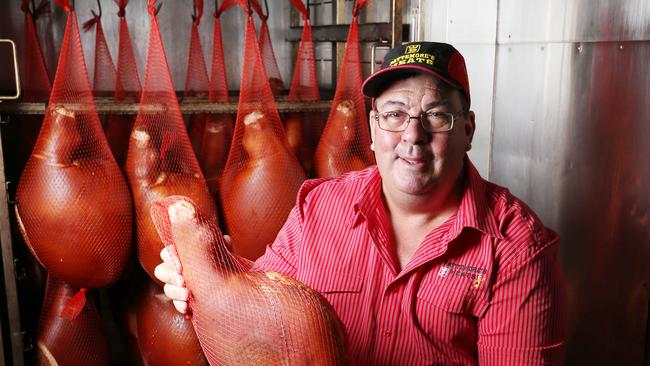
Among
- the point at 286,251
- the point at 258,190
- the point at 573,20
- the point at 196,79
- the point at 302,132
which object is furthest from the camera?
the point at 196,79

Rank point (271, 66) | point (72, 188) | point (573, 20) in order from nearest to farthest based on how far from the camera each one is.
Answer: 1. point (573, 20)
2. point (72, 188)
3. point (271, 66)

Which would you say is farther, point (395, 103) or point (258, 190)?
point (258, 190)

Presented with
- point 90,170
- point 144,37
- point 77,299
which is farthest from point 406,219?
point 144,37

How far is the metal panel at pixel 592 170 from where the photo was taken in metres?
1.67

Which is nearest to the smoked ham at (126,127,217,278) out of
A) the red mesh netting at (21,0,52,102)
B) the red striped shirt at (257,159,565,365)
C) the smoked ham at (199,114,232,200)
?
the smoked ham at (199,114,232,200)

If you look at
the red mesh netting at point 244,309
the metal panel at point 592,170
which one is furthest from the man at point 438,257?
the metal panel at point 592,170

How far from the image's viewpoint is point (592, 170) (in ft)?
5.93

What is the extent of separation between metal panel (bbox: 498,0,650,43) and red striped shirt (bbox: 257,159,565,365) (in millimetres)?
656

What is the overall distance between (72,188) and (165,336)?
621mm

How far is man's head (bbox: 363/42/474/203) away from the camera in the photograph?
1.23 metres

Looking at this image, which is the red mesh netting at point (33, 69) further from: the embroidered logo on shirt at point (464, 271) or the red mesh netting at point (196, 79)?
the embroidered logo on shirt at point (464, 271)

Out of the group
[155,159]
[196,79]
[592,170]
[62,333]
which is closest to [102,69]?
[196,79]

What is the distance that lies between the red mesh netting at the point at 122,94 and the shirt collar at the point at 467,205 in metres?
1.17

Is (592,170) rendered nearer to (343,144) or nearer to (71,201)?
(343,144)
